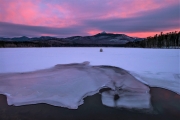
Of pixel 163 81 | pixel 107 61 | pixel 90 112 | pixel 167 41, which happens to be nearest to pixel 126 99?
pixel 90 112

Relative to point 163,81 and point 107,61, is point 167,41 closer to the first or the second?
point 107,61

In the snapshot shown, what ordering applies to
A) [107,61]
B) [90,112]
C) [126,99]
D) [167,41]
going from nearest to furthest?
1. [90,112]
2. [126,99]
3. [107,61]
4. [167,41]

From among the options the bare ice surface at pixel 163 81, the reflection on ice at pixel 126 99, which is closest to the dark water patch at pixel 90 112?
the reflection on ice at pixel 126 99

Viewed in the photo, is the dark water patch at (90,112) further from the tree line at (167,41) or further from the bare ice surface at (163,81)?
the tree line at (167,41)

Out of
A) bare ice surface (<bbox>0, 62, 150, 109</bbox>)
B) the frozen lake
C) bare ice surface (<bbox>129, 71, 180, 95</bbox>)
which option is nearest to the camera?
bare ice surface (<bbox>0, 62, 150, 109</bbox>)

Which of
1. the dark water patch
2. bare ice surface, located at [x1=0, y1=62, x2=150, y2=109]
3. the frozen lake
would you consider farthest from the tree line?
the dark water patch

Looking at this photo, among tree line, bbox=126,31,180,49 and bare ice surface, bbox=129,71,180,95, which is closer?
bare ice surface, bbox=129,71,180,95

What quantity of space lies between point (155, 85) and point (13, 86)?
18.3 feet

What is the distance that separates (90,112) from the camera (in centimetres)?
365

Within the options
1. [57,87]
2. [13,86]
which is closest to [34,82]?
[13,86]

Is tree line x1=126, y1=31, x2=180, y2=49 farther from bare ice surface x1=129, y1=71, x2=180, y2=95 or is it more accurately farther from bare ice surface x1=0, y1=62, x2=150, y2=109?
bare ice surface x1=0, y1=62, x2=150, y2=109

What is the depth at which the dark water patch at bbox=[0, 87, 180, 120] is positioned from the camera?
3.38 metres

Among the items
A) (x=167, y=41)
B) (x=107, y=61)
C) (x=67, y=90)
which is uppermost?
(x=167, y=41)

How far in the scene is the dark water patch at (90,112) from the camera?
338cm
